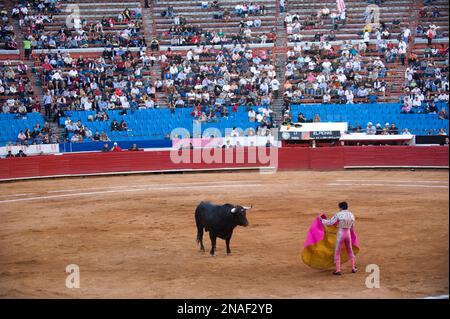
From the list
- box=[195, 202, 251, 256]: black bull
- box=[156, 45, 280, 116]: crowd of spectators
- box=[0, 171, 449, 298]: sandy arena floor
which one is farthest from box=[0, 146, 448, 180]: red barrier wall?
box=[195, 202, 251, 256]: black bull

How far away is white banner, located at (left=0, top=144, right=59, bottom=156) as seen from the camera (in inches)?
1134

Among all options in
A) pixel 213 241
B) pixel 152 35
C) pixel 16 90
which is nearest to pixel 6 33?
pixel 16 90

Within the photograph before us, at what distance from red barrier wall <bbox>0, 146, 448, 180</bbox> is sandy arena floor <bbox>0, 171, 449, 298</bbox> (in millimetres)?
1376

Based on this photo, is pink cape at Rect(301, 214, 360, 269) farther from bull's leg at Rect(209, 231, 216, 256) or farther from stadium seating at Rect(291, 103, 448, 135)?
stadium seating at Rect(291, 103, 448, 135)

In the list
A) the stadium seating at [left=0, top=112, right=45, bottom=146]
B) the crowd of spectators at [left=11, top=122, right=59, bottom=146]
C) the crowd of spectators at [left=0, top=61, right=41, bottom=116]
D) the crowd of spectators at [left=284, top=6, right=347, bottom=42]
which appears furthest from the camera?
the crowd of spectators at [left=284, top=6, right=347, bottom=42]

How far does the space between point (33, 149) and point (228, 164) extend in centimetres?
797

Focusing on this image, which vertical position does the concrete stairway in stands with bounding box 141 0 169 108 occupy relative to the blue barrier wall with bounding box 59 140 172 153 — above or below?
above

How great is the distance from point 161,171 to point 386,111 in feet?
33.2

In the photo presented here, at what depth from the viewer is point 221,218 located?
13.4 meters

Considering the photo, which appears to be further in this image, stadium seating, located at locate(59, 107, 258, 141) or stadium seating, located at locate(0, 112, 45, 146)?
stadium seating, located at locate(59, 107, 258, 141)

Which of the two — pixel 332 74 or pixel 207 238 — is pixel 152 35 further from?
pixel 207 238

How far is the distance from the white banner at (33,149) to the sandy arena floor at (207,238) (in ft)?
9.99

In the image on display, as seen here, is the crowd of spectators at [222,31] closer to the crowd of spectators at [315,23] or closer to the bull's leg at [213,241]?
the crowd of spectators at [315,23]
